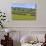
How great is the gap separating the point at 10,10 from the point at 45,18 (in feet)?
3.14

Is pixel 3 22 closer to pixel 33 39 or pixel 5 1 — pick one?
pixel 5 1

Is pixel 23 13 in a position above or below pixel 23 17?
above

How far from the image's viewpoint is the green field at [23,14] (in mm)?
3822

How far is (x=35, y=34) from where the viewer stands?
388 cm

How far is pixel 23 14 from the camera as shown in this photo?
3.85m

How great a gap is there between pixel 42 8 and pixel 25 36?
872 mm

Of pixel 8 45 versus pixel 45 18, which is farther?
pixel 45 18

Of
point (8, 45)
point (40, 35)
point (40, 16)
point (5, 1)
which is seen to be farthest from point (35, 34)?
point (5, 1)

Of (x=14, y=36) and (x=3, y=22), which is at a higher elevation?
(x=3, y=22)

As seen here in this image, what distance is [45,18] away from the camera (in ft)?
12.8

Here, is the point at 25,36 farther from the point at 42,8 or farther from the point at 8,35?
the point at 42,8

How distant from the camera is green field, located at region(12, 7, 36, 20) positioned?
3.82 metres

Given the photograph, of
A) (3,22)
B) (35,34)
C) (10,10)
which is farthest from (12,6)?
(35,34)

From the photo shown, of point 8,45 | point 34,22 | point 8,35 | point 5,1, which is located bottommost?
point 8,45
